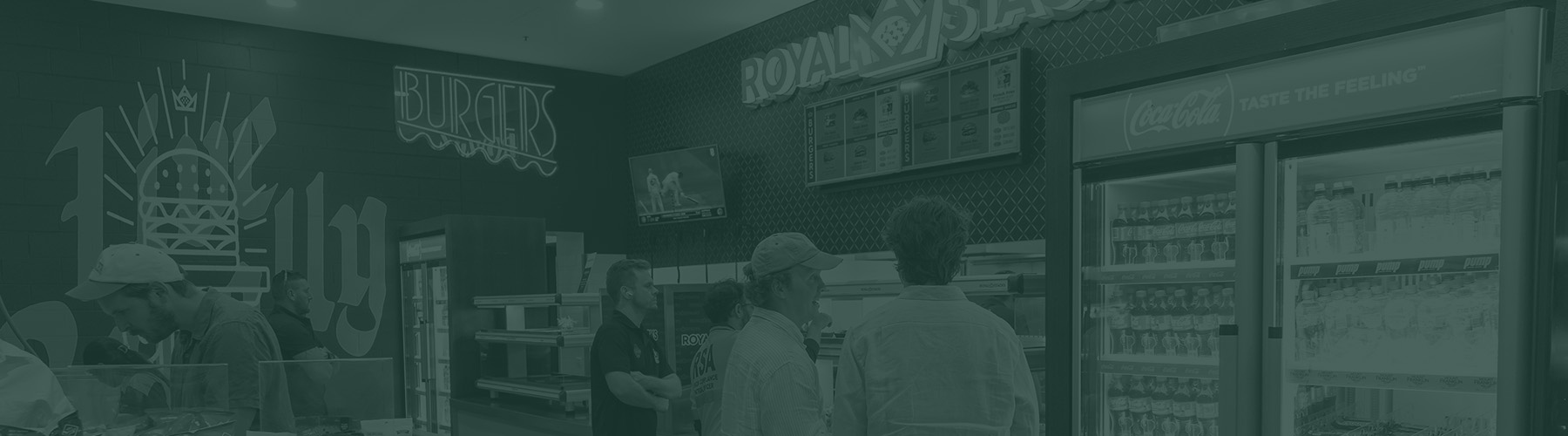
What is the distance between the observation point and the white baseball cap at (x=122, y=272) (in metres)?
2.85

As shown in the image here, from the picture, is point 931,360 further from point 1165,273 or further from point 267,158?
point 267,158

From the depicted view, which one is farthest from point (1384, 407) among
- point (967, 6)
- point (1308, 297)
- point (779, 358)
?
point (967, 6)

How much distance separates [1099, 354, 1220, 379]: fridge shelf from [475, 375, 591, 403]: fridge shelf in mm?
3476

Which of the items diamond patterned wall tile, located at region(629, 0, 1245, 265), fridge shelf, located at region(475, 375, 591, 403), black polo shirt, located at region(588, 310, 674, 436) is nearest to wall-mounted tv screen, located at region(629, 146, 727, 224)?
diamond patterned wall tile, located at region(629, 0, 1245, 265)

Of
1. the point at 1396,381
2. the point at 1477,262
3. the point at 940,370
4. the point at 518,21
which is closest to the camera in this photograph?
the point at 940,370

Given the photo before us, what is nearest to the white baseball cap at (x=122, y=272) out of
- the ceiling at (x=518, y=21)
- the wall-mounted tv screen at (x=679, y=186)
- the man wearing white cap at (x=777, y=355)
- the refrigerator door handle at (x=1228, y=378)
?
the man wearing white cap at (x=777, y=355)

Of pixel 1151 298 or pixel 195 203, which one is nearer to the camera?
pixel 1151 298

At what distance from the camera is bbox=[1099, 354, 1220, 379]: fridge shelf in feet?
9.73

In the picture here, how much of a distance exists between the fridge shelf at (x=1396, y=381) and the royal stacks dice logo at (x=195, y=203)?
691 centimetres

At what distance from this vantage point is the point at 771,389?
2.43 metres

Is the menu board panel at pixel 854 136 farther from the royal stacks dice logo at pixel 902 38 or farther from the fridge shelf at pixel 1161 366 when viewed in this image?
the fridge shelf at pixel 1161 366

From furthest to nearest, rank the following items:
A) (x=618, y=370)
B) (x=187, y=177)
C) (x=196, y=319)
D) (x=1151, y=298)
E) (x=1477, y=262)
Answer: (x=187, y=177) < (x=618, y=370) < (x=1151, y=298) < (x=196, y=319) < (x=1477, y=262)

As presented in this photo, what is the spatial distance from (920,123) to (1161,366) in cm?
326

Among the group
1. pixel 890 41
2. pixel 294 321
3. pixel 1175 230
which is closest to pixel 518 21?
pixel 294 321
